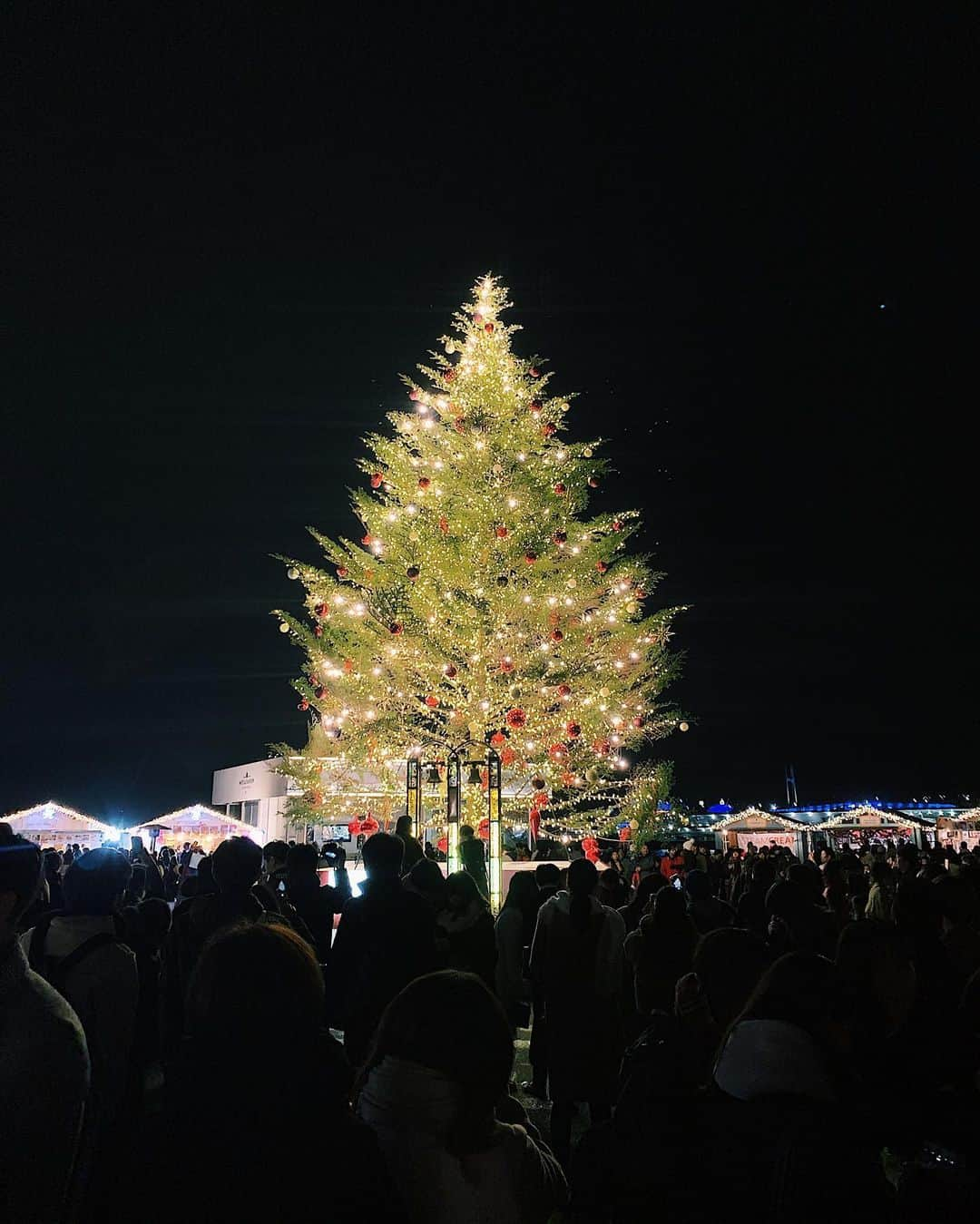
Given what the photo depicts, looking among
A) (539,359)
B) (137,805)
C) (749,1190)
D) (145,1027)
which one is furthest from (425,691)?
(137,805)

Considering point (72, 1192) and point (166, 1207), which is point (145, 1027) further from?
point (166, 1207)

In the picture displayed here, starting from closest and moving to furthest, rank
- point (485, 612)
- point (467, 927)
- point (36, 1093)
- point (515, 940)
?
1. point (36, 1093)
2. point (467, 927)
3. point (515, 940)
4. point (485, 612)

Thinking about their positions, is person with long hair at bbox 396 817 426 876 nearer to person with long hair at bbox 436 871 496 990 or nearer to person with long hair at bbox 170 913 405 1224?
person with long hair at bbox 436 871 496 990

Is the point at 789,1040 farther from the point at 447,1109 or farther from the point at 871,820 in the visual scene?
the point at 871,820

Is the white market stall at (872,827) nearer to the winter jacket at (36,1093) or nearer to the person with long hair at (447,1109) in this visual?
the person with long hair at (447,1109)

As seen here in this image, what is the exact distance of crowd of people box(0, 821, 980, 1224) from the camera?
1.67 meters

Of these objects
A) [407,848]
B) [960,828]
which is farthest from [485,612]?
[960,828]

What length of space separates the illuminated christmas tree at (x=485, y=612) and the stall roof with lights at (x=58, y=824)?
1098cm

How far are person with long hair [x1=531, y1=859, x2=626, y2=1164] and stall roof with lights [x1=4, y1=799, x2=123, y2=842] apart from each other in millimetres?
22698

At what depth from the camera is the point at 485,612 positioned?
17.4m

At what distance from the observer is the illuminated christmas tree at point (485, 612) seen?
17.4m

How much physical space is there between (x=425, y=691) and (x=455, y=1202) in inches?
633

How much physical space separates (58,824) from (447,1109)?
2778 centimetres

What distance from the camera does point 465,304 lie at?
2044 centimetres
